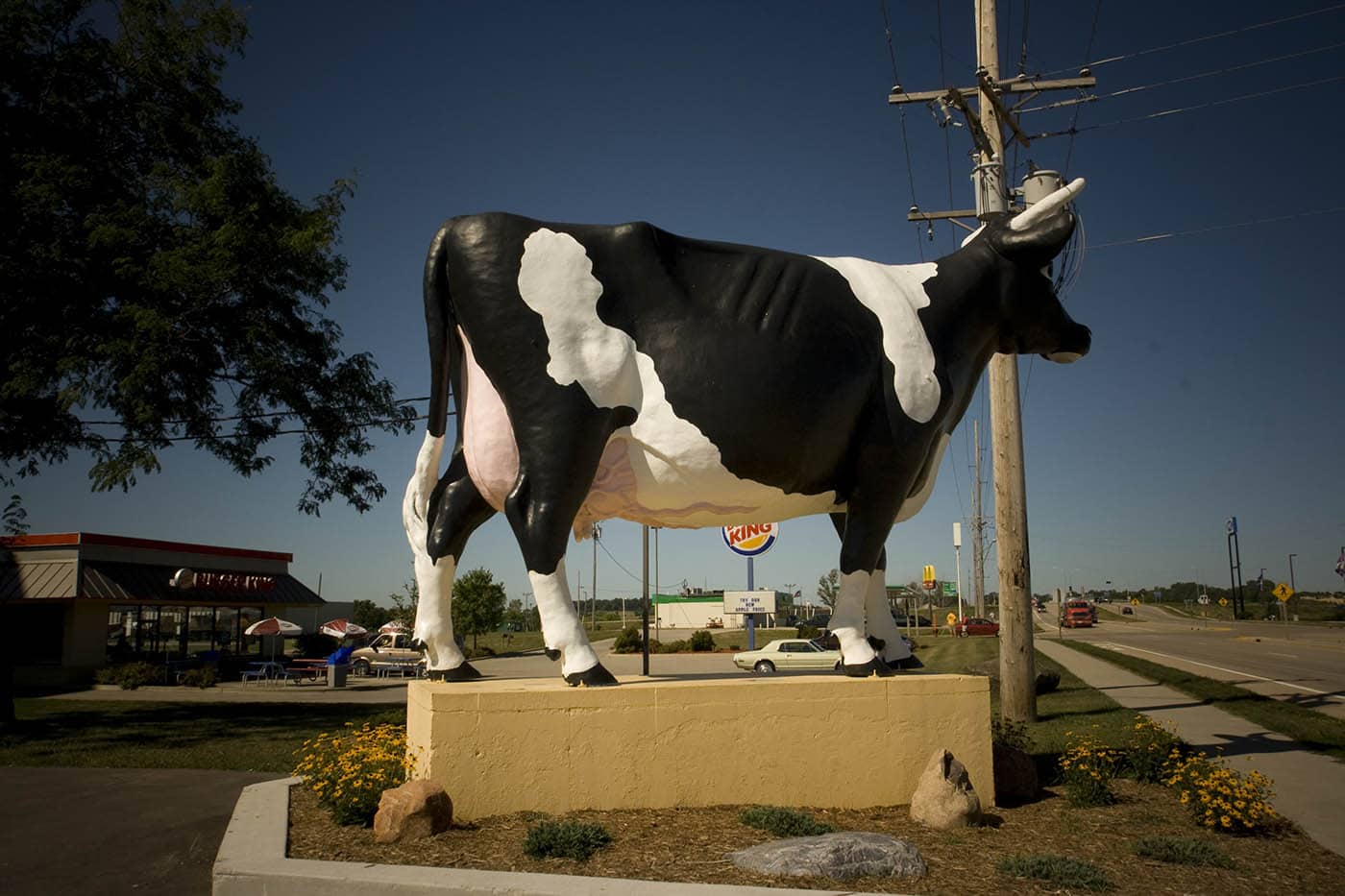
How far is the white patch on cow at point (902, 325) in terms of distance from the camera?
5.89 metres

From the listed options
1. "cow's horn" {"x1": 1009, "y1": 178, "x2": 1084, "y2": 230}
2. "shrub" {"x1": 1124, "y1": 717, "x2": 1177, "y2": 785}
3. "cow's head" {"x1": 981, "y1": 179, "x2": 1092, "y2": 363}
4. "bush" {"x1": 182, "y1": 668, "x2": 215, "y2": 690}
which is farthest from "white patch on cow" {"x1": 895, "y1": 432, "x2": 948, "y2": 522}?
"bush" {"x1": 182, "y1": 668, "x2": 215, "y2": 690}

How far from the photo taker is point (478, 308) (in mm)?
5422

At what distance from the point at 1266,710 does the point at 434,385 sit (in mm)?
13397

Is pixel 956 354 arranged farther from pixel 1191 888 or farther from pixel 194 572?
pixel 194 572

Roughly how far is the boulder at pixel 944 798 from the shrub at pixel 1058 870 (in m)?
0.63

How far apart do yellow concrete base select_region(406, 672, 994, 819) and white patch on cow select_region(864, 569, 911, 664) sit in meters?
0.60

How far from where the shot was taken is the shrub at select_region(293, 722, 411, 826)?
540 cm

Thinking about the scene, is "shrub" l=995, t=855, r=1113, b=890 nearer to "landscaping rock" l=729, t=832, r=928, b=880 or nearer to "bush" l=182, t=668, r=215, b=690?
"landscaping rock" l=729, t=832, r=928, b=880

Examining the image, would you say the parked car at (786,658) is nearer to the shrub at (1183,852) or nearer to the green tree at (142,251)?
the green tree at (142,251)

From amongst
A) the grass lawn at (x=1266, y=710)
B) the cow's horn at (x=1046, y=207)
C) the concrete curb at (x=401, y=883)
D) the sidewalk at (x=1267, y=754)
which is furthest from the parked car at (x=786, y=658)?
the concrete curb at (x=401, y=883)

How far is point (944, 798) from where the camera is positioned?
5.27 metres

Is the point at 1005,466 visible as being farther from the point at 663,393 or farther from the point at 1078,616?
the point at 1078,616

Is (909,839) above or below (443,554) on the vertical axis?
below

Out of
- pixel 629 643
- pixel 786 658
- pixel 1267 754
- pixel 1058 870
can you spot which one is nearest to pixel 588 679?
pixel 1058 870
